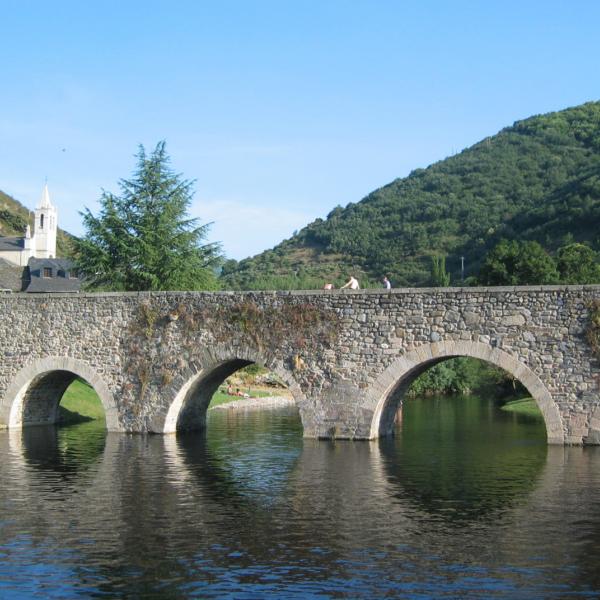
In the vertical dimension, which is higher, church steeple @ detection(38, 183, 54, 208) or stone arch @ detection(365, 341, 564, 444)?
church steeple @ detection(38, 183, 54, 208)

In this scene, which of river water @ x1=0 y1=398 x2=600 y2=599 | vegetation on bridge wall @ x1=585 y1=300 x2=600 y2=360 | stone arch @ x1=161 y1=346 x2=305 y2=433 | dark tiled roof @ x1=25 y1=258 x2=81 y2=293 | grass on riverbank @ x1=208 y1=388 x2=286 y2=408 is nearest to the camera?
river water @ x1=0 y1=398 x2=600 y2=599

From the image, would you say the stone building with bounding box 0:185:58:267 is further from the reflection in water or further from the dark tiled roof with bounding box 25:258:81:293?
the reflection in water

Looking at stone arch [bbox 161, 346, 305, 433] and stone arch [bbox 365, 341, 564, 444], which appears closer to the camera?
stone arch [bbox 365, 341, 564, 444]

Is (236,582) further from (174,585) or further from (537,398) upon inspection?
(537,398)

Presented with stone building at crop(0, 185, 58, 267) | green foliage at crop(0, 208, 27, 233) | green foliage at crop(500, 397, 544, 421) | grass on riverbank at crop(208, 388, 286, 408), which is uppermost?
green foliage at crop(0, 208, 27, 233)

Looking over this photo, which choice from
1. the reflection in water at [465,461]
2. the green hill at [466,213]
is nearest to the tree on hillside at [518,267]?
the reflection in water at [465,461]

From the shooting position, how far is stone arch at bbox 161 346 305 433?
23.4 meters

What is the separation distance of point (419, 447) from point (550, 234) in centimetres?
4578

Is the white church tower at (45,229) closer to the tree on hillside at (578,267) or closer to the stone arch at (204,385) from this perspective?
the tree on hillside at (578,267)

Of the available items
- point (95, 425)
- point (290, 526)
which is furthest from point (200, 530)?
Result: point (95, 425)

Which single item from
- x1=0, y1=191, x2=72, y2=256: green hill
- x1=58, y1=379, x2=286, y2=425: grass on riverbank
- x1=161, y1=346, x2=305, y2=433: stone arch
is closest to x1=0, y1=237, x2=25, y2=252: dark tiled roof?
x1=0, y1=191, x2=72, y2=256: green hill

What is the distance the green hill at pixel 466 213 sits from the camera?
69.8 m

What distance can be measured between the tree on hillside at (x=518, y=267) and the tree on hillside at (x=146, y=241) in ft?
59.0

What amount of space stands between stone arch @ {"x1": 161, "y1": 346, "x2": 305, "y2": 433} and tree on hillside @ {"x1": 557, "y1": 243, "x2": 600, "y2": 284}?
25114mm
